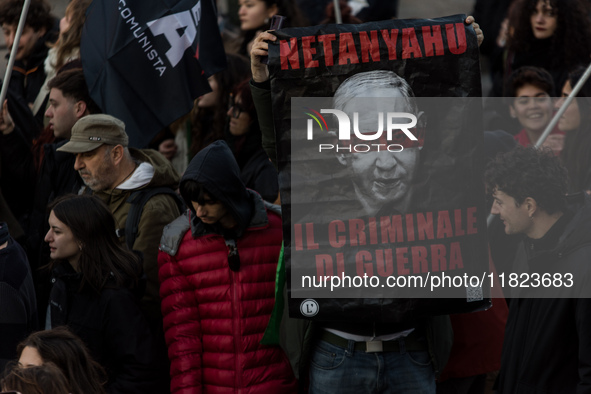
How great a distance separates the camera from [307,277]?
3604 mm

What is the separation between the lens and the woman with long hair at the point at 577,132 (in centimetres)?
538

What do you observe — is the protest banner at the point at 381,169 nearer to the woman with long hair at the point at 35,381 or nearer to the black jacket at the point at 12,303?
the woman with long hair at the point at 35,381

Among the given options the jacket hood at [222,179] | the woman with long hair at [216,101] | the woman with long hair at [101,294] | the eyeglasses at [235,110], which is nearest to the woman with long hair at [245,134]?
the eyeglasses at [235,110]

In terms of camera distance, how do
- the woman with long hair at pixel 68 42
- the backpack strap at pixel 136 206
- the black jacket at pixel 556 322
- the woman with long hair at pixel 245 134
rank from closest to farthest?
the black jacket at pixel 556 322 < the backpack strap at pixel 136 206 < the woman with long hair at pixel 245 134 < the woman with long hair at pixel 68 42

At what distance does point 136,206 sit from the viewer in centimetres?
465

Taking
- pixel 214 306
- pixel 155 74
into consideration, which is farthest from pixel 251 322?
pixel 155 74

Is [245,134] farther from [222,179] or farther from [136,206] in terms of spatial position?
[222,179]

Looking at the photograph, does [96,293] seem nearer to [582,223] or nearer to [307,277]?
[307,277]

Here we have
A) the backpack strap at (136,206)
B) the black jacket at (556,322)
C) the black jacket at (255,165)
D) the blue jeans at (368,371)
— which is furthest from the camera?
the black jacket at (255,165)

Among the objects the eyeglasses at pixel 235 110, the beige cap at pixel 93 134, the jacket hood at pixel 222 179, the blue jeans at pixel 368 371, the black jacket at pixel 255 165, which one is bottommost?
the black jacket at pixel 255 165

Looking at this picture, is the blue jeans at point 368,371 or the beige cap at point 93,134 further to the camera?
the beige cap at point 93,134

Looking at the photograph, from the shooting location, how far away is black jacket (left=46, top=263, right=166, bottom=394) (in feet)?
13.2

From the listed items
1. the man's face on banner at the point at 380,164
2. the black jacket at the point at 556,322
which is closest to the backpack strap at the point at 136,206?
the man's face on banner at the point at 380,164

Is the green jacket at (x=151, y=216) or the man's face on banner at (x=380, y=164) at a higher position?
the man's face on banner at (x=380, y=164)
